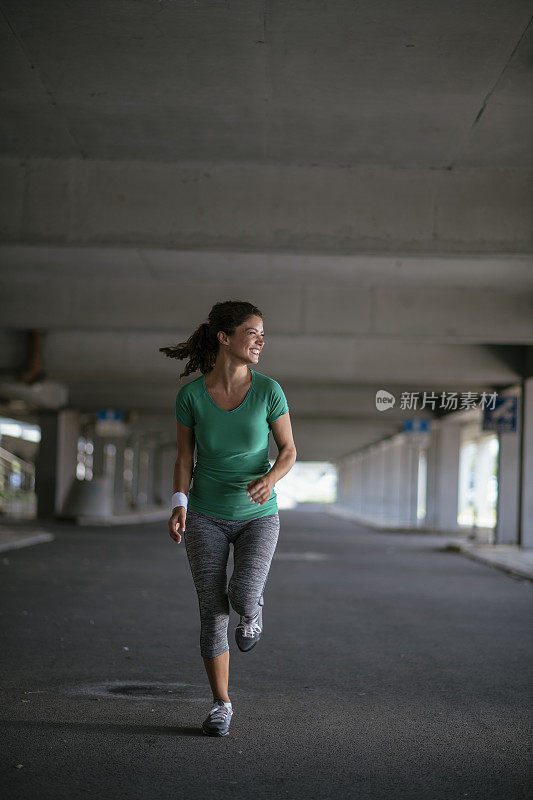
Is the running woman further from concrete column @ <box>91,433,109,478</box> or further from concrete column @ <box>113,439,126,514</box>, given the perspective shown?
concrete column @ <box>91,433,109,478</box>

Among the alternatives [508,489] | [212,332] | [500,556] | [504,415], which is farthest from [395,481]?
[212,332]

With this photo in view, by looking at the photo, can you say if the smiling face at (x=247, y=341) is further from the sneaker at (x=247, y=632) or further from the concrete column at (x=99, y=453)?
the concrete column at (x=99, y=453)

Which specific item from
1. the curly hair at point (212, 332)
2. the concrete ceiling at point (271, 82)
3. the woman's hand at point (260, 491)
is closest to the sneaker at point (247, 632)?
the woman's hand at point (260, 491)

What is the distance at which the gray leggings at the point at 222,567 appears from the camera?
487cm

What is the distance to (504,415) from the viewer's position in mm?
21406

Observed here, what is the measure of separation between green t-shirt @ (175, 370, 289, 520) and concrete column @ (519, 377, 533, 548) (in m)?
17.9

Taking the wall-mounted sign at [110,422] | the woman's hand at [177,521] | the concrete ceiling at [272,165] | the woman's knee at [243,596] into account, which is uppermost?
the concrete ceiling at [272,165]

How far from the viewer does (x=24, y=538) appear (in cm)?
2011

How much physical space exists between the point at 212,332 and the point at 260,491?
972 mm

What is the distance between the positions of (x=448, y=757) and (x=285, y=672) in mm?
2216

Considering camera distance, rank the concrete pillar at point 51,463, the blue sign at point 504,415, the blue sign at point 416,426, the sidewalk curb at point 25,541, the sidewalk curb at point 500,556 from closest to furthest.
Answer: the sidewalk curb at point 500,556
the sidewalk curb at point 25,541
the blue sign at point 504,415
the blue sign at point 416,426
the concrete pillar at point 51,463
